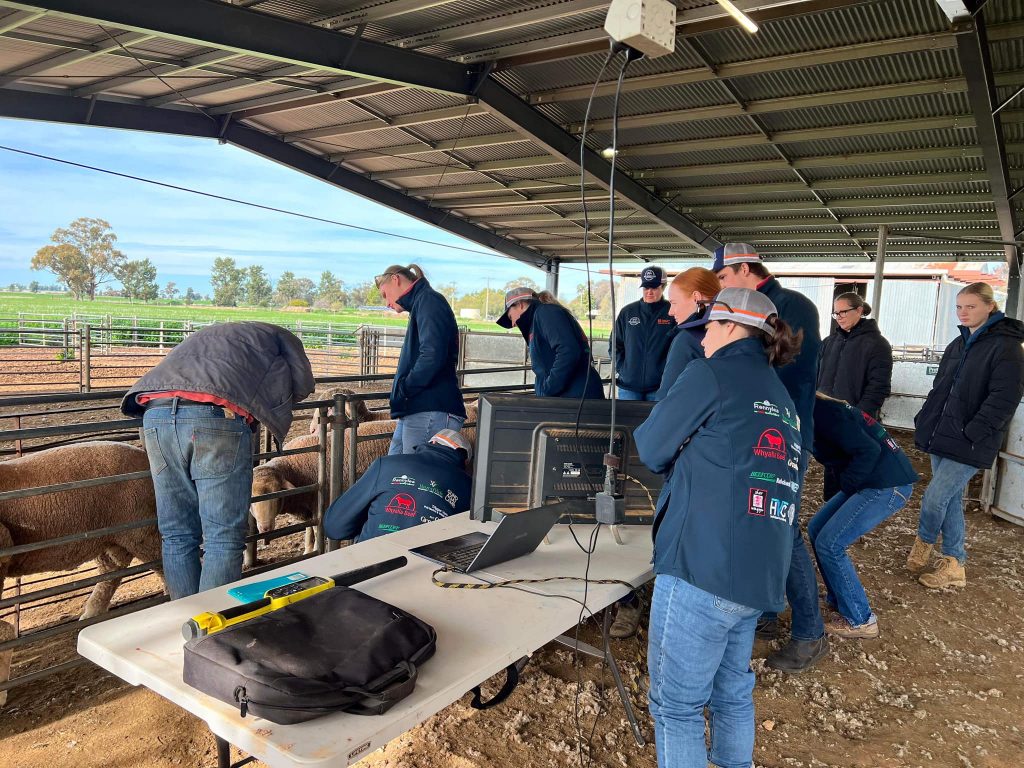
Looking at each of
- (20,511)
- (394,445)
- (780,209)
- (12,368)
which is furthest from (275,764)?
(12,368)

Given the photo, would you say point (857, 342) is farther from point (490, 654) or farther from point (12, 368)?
point (12, 368)

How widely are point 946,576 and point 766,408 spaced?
367cm

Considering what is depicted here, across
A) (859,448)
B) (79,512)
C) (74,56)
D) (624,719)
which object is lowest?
(624,719)

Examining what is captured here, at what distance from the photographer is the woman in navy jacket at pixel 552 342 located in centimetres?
451

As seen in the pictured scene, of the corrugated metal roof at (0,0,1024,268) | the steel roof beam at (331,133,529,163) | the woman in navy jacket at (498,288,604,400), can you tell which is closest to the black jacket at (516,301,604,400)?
the woman in navy jacket at (498,288,604,400)

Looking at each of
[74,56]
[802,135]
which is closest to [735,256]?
[802,135]

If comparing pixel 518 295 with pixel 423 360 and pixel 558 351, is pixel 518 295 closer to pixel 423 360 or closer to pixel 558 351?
pixel 558 351

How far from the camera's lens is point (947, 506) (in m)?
4.70

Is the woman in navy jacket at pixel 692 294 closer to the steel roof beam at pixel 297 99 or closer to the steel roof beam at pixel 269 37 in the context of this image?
the steel roof beam at pixel 269 37

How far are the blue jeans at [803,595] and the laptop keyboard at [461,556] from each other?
1767mm

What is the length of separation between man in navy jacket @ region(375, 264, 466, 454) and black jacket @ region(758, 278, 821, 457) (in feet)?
6.21

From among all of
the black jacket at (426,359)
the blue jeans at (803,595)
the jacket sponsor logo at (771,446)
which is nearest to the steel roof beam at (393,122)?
the black jacket at (426,359)

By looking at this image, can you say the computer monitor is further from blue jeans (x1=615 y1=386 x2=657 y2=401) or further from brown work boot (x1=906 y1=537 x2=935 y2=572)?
brown work boot (x1=906 y1=537 x2=935 y2=572)

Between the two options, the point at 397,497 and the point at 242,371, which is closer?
the point at 397,497
